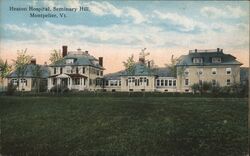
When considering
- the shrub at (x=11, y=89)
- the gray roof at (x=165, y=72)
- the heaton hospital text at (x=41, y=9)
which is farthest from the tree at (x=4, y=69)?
the gray roof at (x=165, y=72)

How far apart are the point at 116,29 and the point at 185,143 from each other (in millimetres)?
4646

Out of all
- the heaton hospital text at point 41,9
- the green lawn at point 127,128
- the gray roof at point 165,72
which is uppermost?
the heaton hospital text at point 41,9

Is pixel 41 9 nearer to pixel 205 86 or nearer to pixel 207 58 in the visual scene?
pixel 205 86

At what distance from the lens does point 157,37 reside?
1347 cm

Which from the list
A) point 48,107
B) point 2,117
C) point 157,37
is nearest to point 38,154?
point 2,117

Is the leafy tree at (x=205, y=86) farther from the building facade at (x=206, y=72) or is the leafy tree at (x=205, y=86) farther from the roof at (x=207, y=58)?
the roof at (x=207, y=58)

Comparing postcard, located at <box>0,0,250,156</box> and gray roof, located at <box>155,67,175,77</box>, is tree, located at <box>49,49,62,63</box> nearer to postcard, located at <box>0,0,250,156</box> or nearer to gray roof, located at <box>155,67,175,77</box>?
postcard, located at <box>0,0,250,156</box>

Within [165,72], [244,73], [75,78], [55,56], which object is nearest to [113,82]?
[165,72]

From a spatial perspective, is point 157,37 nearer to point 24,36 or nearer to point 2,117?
point 24,36

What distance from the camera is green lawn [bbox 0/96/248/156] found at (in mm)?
12312

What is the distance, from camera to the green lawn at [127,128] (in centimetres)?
1231

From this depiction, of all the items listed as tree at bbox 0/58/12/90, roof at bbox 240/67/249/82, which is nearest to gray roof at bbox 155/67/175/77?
roof at bbox 240/67/249/82

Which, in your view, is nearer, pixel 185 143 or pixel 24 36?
pixel 185 143

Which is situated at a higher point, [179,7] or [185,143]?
Result: [179,7]
